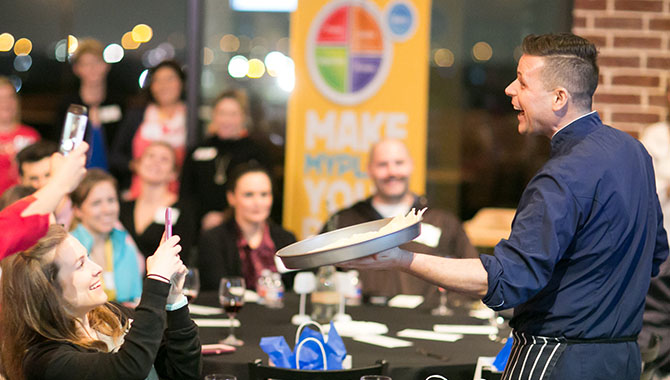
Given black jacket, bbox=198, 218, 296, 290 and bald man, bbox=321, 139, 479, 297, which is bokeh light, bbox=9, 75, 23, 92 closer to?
black jacket, bbox=198, 218, 296, 290

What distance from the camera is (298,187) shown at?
18.4ft

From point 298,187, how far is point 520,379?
11.6ft

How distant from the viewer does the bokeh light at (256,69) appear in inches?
255

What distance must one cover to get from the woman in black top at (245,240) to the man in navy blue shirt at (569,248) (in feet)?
7.38

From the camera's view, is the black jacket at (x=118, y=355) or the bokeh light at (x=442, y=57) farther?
the bokeh light at (x=442, y=57)

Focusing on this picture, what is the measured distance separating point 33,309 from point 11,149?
3.54 metres

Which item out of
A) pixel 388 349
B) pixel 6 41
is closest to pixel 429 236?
pixel 388 349

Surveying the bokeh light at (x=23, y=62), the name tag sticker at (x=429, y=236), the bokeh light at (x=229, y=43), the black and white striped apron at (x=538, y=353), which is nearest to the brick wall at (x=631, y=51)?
the name tag sticker at (x=429, y=236)

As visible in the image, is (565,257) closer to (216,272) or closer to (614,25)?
(216,272)

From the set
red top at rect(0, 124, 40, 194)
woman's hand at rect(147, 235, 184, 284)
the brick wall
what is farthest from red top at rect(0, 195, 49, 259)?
the brick wall

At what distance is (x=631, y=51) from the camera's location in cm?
495

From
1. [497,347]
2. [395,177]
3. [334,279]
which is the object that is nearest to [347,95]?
[395,177]

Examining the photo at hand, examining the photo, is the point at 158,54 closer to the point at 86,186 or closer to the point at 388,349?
the point at 86,186

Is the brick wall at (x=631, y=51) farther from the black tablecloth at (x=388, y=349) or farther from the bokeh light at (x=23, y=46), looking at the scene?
the bokeh light at (x=23, y=46)
